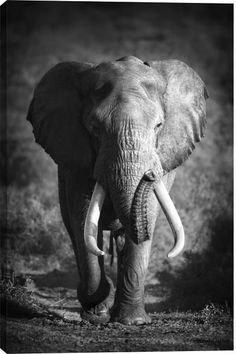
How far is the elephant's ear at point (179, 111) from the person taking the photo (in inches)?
240

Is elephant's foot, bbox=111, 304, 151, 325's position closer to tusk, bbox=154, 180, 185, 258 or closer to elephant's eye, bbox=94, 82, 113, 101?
tusk, bbox=154, 180, 185, 258

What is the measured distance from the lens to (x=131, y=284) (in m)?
6.03

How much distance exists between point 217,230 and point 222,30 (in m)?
2.14

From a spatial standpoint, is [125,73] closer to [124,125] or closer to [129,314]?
[124,125]

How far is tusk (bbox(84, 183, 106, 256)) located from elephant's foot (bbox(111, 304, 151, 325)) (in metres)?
0.65

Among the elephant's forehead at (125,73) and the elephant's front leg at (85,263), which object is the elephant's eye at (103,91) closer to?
the elephant's forehead at (125,73)

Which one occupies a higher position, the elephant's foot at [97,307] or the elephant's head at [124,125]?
the elephant's head at [124,125]

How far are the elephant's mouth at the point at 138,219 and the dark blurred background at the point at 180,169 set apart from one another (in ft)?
4.85

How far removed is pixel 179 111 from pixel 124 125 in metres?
0.72

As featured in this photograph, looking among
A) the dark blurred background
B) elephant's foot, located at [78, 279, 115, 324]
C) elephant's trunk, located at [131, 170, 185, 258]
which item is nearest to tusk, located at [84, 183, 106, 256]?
elephant's trunk, located at [131, 170, 185, 258]

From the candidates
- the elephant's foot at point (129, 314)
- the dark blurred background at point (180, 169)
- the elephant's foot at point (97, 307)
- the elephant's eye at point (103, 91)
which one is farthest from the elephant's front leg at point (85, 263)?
the dark blurred background at point (180, 169)

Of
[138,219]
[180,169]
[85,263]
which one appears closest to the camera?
[138,219]

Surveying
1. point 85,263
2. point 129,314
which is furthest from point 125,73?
point 129,314

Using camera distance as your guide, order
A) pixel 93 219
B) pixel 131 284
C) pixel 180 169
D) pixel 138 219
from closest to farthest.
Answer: pixel 138 219 < pixel 93 219 < pixel 131 284 < pixel 180 169
